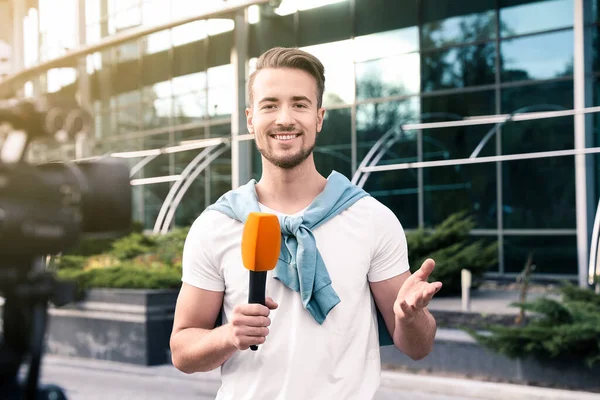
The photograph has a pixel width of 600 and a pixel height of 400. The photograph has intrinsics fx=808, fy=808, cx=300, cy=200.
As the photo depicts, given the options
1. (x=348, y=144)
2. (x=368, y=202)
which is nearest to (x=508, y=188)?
(x=348, y=144)

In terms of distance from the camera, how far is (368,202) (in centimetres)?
246

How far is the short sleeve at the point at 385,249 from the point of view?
2.40 m

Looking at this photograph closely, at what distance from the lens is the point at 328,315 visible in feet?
7.46

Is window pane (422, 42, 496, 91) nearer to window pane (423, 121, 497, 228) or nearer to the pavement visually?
window pane (423, 121, 497, 228)

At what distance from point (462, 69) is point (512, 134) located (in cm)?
172

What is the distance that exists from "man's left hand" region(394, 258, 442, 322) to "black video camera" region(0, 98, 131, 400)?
1013 mm

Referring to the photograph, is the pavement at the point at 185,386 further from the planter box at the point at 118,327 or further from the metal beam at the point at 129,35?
the metal beam at the point at 129,35

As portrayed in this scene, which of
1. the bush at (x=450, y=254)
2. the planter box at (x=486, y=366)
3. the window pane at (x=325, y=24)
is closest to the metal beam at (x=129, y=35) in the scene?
the window pane at (x=325, y=24)

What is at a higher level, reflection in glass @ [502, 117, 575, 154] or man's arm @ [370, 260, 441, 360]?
reflection in glass @ [502, 117, 575, 154]

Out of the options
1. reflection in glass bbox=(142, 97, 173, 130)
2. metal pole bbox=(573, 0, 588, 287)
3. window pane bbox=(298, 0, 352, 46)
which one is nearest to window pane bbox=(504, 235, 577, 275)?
metal pole bbox=(573, 0, 588, 287)

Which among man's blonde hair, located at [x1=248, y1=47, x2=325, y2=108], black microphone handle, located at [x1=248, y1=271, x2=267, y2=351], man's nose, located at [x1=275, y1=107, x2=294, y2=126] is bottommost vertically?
black microphone handle, located at [x1=248, y1=271, x2=267, y2=351]

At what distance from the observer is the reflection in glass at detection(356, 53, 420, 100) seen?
16.8 metres

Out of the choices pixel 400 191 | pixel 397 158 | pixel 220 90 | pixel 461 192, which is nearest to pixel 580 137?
pixel 461 192

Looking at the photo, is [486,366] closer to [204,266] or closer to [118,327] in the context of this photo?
[118,327]
